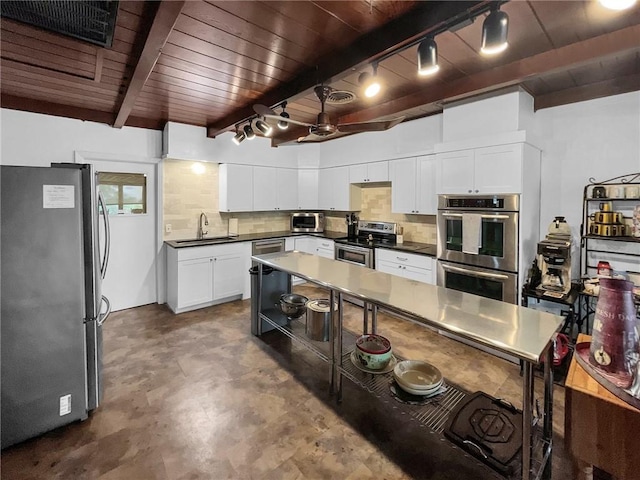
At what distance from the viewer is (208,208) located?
16.3 ft

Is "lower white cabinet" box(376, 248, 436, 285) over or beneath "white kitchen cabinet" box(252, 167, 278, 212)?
beneath

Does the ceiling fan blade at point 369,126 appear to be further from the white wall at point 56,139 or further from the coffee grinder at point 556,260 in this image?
the white wall at point 56,139

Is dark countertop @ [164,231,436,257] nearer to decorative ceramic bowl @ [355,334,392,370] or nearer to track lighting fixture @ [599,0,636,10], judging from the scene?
decorative ceramic bowl @ [355,334,392,370]

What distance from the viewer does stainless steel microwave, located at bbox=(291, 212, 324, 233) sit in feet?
18.5

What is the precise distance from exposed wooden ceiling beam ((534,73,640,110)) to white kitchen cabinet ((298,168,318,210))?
337 centimetres

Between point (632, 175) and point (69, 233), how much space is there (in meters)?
4.54

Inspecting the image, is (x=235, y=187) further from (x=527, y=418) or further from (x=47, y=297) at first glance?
(x=527, y=418)

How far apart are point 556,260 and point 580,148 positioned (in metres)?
1.18

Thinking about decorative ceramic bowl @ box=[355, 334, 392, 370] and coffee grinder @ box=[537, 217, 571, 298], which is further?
coffee grinder @ box=[537, 217, 571, 298]

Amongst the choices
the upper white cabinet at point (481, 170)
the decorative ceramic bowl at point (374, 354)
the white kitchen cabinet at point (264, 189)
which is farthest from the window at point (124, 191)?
the upper white cabinet at point (481, 170)

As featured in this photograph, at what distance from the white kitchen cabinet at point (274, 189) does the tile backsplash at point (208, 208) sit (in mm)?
400

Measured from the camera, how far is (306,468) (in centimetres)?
182

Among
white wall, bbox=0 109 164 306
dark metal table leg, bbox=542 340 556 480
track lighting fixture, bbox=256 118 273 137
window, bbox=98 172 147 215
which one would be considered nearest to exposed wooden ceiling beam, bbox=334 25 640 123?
track lighting fixture, bbox=256 118 273 137

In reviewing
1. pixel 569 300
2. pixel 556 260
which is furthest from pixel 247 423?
pixel 556 260
